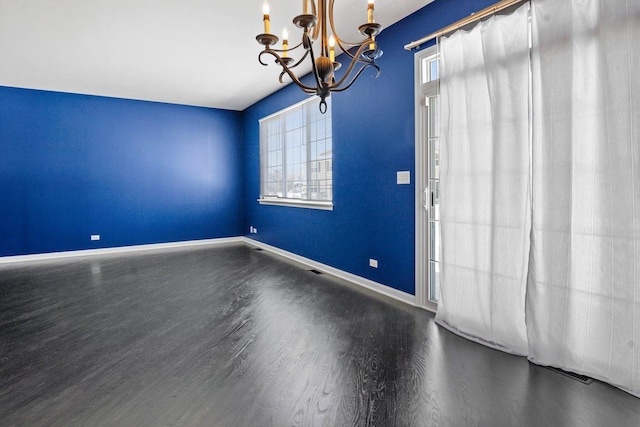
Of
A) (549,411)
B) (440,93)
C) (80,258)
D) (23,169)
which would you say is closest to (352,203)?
(440,93)

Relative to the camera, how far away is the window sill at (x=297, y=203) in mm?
4555

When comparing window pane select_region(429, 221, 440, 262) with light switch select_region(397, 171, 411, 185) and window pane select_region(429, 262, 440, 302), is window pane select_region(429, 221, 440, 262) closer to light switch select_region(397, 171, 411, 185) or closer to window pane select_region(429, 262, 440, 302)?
window pane select_region(429, 262, 440, 302)

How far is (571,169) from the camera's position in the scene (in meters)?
1.97

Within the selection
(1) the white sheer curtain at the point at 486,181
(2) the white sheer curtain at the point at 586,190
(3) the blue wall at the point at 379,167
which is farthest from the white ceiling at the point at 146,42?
(2) the white sheer curtain at the point at 586,190

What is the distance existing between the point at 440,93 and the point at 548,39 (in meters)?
0.80

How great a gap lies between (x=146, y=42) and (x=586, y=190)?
168 inches

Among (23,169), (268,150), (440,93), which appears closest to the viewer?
(440,93)

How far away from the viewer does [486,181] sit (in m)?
2.43

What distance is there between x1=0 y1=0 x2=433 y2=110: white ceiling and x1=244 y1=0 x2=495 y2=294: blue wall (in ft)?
1.17

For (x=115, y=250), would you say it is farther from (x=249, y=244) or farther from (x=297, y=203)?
(x=297, y=203)

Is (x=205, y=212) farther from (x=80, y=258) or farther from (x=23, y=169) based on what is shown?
(x=23, y=169)

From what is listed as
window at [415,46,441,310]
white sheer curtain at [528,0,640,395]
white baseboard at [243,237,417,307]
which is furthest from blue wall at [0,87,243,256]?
white sheer curtain at [528,0,640,395]

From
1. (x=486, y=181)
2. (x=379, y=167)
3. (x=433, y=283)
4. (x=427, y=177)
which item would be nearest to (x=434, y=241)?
(x=433, y=283)

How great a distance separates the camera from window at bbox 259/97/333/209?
4.65 meters
